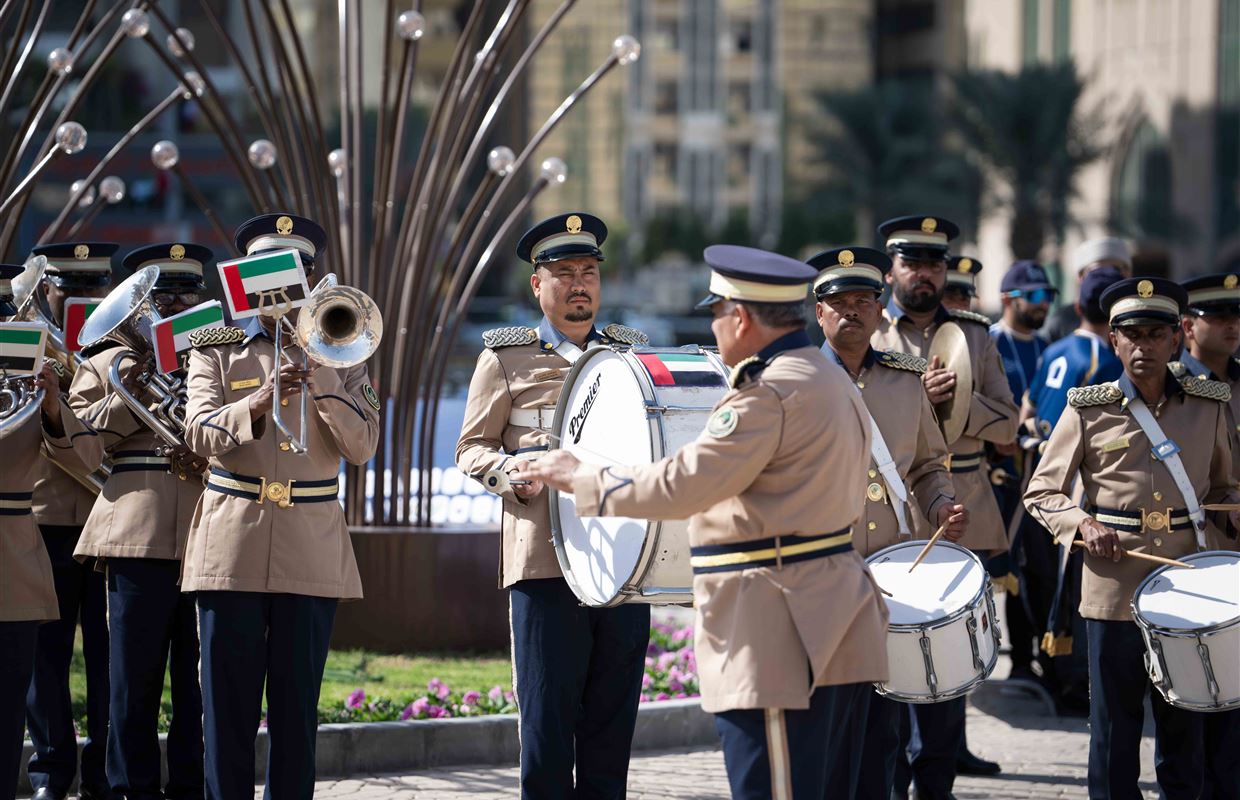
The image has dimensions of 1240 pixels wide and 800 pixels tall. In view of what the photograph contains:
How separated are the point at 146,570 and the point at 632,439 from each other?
2.28 m

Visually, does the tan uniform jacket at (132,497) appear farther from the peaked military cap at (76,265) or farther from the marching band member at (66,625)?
the peaked military cap at (76,265)

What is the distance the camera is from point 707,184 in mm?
76000

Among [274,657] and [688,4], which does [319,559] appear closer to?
[274,657]

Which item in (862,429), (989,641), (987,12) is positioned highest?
(987,12)

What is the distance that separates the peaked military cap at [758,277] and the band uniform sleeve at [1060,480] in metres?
2.16

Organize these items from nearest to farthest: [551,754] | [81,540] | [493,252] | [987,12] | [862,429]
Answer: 1. [862,429]
2. [551,754]
3. [81,540]
4. [493,252]
5. [987,12]

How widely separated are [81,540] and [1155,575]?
4.08 m

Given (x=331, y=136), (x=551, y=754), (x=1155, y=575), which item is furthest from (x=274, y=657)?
(x=331, y=136)

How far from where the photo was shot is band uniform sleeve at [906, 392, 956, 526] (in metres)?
6.81

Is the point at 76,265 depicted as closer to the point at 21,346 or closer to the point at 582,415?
the point at 21,346

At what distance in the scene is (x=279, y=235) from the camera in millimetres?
6234

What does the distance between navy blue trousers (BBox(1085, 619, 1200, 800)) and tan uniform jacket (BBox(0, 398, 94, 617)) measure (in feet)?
12.7

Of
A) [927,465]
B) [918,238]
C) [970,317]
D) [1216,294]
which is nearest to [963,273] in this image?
[970,317]

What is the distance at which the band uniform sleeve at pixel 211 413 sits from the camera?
19.4ft
